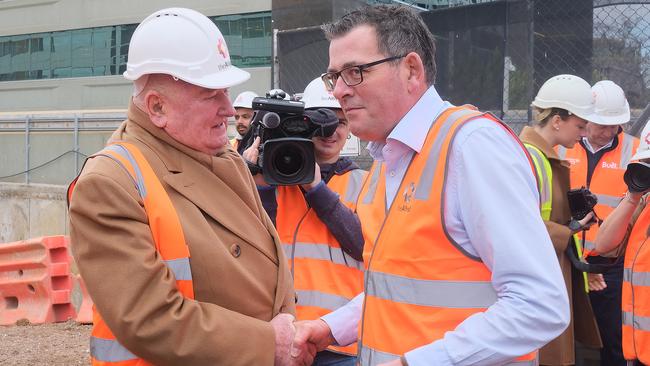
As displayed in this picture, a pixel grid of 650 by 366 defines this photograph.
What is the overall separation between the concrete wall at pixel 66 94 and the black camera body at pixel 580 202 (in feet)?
42.0

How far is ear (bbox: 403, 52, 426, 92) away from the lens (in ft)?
7.93

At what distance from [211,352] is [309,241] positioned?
4.86ft

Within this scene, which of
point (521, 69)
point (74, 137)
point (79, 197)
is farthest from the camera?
point (74, 137)

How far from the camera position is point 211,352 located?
243 centimetres

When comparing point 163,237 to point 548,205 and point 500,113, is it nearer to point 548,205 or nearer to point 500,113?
point 548,205

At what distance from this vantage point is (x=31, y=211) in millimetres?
14250

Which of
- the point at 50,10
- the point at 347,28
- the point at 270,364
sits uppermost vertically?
the point at 50,10

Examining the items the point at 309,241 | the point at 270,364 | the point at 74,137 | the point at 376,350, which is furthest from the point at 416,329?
the point at 74,137

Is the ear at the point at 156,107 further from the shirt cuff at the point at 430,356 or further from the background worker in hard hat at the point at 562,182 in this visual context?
the background worker in hard hat at the point at 562,182

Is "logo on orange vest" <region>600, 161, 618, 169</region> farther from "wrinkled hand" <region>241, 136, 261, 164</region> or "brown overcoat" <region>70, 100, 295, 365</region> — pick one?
"brown overcoat" <region>70, 100, 295, 365</region>

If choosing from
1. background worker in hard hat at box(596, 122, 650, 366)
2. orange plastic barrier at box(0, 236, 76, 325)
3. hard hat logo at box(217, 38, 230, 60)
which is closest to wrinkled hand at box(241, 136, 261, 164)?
hard hat logo at box(217, 38, 230, 60)

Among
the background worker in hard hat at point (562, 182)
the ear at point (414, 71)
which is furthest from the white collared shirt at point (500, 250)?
the background worker in hard hat at point (562, 182)

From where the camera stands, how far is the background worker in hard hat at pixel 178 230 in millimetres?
2352

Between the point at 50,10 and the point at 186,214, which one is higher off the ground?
the point at 50,10
